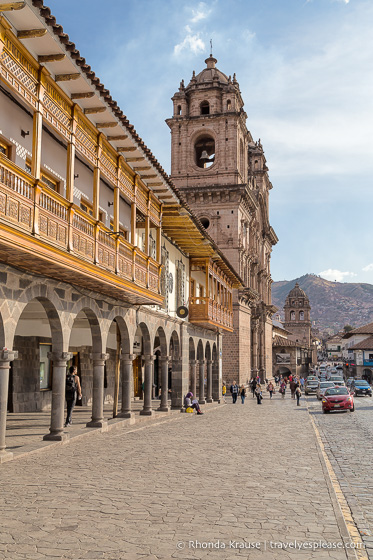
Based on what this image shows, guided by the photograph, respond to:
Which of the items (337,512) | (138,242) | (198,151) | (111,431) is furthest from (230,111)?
(337,512)

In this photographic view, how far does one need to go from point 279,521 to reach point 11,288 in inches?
246

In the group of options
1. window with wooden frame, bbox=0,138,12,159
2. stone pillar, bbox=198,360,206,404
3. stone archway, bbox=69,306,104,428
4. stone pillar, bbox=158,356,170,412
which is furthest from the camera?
stone pillar, bbox=198,360,206,404

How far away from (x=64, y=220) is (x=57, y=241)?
1.81 ft

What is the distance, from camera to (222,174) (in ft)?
150

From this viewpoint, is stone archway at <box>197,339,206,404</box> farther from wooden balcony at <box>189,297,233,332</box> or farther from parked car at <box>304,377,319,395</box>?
parked car at <box>304,377,319,395</box>

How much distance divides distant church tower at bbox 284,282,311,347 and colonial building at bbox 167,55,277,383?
61.7 meters

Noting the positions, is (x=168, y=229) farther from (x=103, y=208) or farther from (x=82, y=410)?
(x=82, y=410)

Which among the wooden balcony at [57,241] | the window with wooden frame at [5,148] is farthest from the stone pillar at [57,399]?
the window with wooden frame at [5,148]

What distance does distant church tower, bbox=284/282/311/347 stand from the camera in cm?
11131

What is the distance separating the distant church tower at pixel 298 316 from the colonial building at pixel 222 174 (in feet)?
202

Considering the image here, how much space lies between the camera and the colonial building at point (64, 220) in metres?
9.31

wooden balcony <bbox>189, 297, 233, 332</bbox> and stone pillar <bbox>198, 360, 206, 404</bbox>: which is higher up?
wooden balcony <bbox>189, 297, 233, 332</bbox>

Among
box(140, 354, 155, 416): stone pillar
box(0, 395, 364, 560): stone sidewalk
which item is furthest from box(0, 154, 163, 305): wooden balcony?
box(140, 354, 155, 416): stone pillar

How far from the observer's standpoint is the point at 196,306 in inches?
1026
